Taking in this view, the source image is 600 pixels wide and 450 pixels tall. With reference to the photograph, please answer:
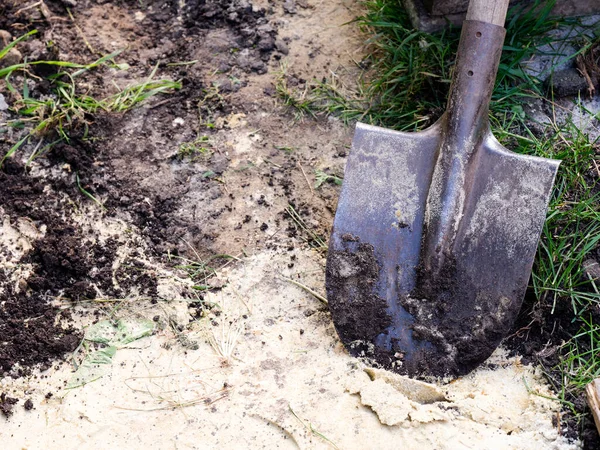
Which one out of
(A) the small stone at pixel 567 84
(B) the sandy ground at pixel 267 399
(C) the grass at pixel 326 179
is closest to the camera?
A: (B) the sandy ground at pixel 267 399

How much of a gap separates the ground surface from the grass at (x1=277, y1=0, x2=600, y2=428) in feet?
0.45

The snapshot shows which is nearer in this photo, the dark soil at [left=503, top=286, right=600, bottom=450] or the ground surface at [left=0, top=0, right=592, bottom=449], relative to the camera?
the ground surface at [left=0, top=0, right=592, bottom=449]

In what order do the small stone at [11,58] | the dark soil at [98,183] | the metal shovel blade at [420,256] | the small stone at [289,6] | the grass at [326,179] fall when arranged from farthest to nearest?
the small stone at [289,6], the small stone at [11,58], the grass at [326,179], the dark soil at [98,183], the metal shovel blade at [420,256]

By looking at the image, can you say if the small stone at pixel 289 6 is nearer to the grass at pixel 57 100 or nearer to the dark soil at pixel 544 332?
the grass at pixel 57 100

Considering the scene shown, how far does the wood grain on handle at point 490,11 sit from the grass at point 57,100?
1.40 metres

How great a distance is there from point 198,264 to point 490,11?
4.97 ft

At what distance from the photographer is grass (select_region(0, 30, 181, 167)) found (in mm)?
3195

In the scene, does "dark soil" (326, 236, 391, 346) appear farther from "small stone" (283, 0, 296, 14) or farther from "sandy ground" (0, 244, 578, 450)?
"small stone" (283, 0, 296, 14)

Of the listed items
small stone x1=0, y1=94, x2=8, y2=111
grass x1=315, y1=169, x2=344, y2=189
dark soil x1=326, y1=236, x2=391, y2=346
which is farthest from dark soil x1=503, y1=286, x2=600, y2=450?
small stone x1=0, y1=94, x2=8, y2=111

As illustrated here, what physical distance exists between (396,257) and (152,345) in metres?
0.97

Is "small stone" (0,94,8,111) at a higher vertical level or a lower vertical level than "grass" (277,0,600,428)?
lower

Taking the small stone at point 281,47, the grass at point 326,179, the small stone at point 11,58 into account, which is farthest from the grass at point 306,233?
the small stone at point 11,58

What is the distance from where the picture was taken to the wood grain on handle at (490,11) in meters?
2.75

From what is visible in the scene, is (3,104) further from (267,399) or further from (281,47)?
(267,399)
